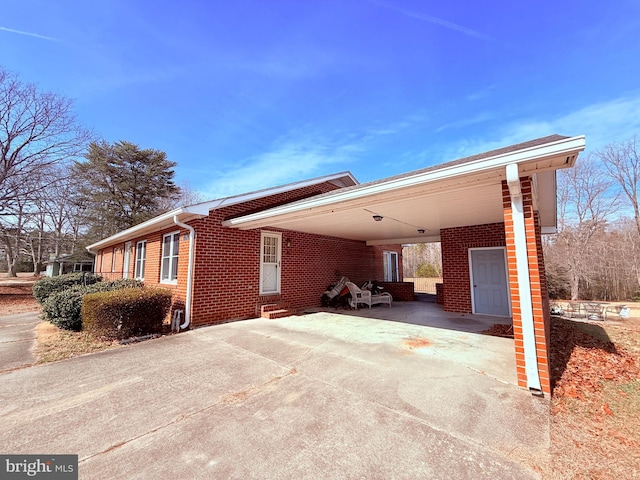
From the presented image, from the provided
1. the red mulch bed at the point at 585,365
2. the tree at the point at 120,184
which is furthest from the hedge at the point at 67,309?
the tree at the point at 120,184

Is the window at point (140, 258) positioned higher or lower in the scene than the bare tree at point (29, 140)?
lower

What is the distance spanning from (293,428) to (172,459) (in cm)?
100

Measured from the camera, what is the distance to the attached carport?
128 inches

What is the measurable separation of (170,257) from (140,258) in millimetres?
3754

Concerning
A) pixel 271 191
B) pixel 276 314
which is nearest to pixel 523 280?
pixel 276 314

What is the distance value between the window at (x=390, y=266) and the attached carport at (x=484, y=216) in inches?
193

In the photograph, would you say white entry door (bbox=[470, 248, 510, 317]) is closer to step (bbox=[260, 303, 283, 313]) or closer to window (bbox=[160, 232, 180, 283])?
step (bbox=[260, 303, 283, 313])

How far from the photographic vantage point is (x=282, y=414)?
278 centimetres

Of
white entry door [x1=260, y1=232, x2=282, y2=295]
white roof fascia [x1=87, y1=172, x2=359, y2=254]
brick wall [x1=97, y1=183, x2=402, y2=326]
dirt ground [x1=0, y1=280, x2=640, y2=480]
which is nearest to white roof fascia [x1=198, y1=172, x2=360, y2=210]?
white roof fascia [x1=87, y1=172, x2=359, y2=254]

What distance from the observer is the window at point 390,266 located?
14.7 m

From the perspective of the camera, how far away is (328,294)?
32.9 feet

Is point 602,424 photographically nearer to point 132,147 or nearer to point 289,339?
point 289,339

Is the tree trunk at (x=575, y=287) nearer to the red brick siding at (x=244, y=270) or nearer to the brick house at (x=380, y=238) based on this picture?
the brick house at (x=380, y=238)

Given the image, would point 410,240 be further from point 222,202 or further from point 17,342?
point 17,342
